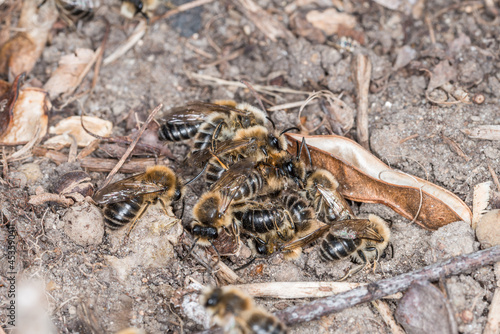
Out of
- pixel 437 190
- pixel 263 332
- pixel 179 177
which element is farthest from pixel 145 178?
pixel 437 190

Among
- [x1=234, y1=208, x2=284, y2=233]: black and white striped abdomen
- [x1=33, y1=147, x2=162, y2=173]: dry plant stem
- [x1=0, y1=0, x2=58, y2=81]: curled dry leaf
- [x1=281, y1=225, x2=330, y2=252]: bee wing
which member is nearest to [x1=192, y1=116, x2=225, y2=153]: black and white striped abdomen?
[x1=33, y1=147, x2=162, y2=173]: dry plant stem

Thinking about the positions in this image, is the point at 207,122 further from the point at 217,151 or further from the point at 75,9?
the point at 75,9

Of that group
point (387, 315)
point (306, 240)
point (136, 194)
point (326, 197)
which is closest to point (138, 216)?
point (136, 194)

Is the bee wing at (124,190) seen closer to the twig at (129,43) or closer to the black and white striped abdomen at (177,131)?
the black and white striped abdomen at (177,131)

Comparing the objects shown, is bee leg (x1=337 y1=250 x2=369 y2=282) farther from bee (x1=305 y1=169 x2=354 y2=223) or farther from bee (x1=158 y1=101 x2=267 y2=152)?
bee (x1=158 y1=101 x2=267 y2=152)

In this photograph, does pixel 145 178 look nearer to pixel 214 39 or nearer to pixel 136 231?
pixel 136 231

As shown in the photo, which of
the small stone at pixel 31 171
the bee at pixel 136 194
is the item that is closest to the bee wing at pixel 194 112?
the bee at pixel 136 194
